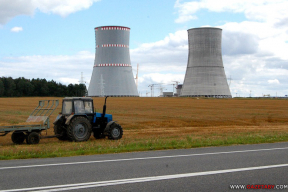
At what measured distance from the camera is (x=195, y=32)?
58.3 metres

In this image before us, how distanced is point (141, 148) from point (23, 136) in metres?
4.51

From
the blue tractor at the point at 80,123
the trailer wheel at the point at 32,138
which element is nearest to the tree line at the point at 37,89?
the blue tractor at the point at 80,123

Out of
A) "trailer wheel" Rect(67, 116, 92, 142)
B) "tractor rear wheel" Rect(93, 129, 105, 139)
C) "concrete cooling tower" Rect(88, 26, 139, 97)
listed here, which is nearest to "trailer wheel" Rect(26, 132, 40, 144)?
"trailer wheel" Rect(67, 116, 92, 142)

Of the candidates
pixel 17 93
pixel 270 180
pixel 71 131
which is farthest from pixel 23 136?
pixel 17 93

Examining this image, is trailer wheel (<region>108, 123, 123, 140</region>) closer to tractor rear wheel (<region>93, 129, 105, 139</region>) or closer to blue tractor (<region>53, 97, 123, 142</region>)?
blue tractor (<region>53, 97, 123, 142</region>)

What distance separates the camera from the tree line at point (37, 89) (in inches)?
2847

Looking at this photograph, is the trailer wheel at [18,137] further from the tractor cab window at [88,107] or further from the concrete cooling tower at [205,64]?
the concrete cooling tower at [205,64]

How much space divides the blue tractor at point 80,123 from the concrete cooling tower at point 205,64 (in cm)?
4547

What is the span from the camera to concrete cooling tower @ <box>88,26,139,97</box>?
6231cm

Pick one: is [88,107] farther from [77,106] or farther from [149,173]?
[149,173]

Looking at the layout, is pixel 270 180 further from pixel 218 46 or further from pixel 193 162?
pixel 218 46

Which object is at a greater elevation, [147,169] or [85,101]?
[85,101]

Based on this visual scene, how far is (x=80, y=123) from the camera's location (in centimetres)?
1241

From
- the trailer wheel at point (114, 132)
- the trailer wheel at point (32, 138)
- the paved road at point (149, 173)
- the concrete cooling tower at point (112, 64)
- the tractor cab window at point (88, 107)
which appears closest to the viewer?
the paved road at point (149, 173)
